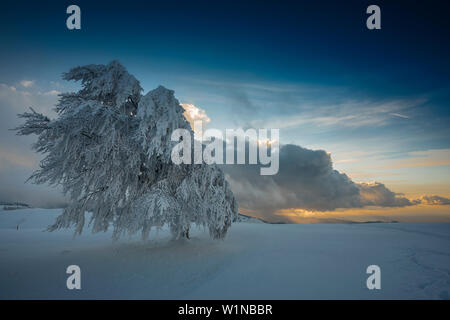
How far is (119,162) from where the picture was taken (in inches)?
309

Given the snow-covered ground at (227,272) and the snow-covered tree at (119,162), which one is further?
the snow-covered tree at (119,162)

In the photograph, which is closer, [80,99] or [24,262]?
[24,262]

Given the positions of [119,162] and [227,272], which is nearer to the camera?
[227,272]

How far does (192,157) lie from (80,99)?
5.20 meters

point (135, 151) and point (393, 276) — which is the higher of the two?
point (135, 151)

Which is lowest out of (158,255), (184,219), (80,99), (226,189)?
(158,255)

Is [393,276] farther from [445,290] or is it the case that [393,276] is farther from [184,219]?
[184,219]

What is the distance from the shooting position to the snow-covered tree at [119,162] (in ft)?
24.5

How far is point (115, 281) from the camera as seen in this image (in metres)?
5.56

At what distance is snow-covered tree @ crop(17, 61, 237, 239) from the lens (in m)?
7.46

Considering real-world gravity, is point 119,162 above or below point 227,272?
above

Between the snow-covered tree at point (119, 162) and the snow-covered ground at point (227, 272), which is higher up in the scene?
the snow-covered tree at point (119, 162)
